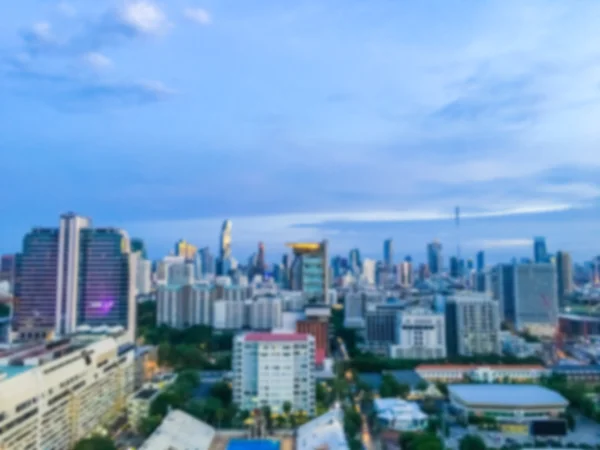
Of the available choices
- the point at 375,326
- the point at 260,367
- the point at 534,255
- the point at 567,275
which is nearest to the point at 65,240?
the point at 260,367

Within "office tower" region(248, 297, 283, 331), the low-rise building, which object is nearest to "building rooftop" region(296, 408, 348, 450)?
the low-rise building

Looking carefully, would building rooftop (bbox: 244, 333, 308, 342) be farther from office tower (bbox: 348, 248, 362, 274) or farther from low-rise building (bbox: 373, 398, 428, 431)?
office tower (bbox: 348, 248, 362, 274)

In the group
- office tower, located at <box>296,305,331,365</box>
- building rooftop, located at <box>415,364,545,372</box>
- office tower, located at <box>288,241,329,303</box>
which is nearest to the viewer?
building rooftop, located at <box>415,364,545,372</box>

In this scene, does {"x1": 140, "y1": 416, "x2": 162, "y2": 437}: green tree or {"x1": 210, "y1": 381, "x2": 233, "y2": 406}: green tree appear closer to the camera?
{"x1": 140, "y1": 416, "x2": 162, "y2": 437}: green tree

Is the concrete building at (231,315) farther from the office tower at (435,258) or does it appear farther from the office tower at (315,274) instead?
the office tower at (435,258)

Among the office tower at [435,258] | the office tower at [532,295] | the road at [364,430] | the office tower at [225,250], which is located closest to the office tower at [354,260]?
the office tower at [435,258]

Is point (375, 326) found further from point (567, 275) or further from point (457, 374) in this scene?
point (567, 275)

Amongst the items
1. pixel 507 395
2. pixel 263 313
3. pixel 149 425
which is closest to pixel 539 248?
pixel 263 313
